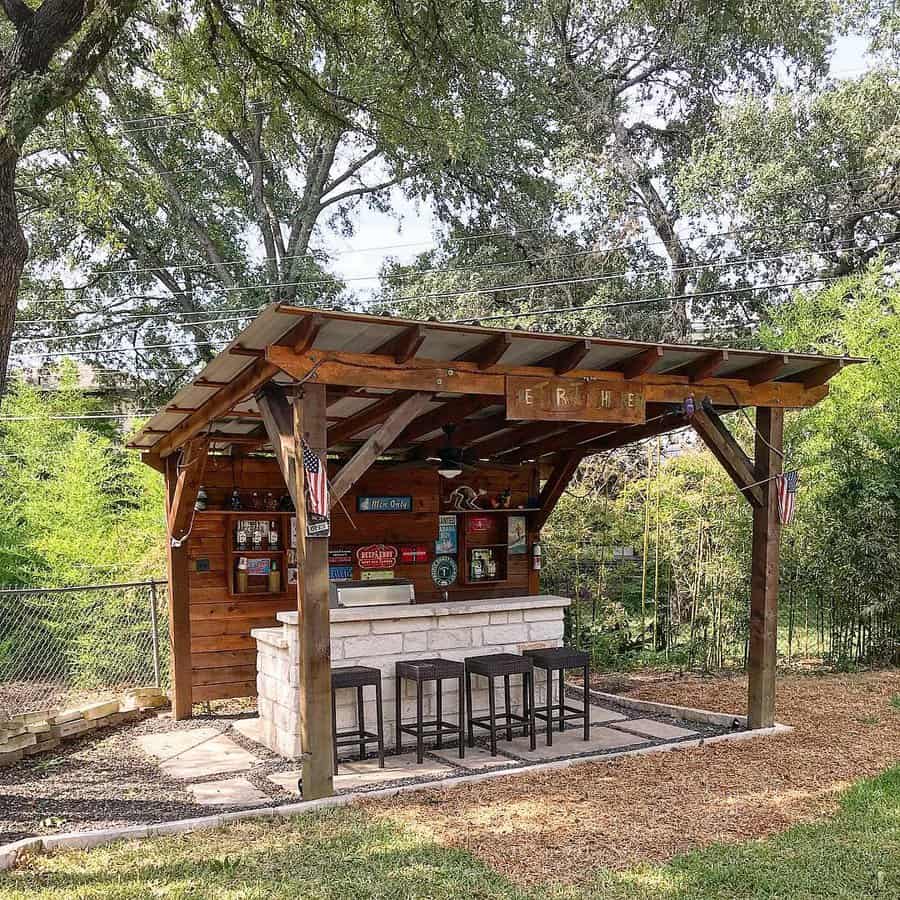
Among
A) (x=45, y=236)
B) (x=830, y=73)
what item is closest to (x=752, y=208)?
(x=830, y=73)

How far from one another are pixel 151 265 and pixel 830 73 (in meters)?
12.8

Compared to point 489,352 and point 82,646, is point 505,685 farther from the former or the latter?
point 82,646

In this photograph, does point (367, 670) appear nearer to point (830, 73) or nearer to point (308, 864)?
point (308, 864)

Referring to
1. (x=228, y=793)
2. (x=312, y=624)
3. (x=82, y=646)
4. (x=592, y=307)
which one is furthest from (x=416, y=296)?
(x=228, y=793)

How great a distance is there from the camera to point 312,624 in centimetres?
492

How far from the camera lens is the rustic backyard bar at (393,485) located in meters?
4.95

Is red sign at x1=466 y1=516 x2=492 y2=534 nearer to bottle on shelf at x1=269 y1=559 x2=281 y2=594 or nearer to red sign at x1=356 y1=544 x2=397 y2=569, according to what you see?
red sign at x1=356 y1=544 x2=397 y2=569

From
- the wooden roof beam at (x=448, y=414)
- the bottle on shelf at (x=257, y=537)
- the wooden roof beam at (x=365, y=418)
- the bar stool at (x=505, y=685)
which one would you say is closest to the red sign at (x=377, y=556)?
the bottle on shelf at (x=257, y=537)

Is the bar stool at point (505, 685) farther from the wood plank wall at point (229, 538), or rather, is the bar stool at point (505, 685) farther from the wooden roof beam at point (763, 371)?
the wooden roof beam at point (763, 371)

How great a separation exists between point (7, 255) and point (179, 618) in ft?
11.1

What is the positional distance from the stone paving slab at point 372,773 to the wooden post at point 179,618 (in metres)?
2.16

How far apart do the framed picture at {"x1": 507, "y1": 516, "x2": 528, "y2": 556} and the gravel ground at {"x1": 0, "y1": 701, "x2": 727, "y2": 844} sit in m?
2.89

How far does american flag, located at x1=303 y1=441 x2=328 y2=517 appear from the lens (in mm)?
4871

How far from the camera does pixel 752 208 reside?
554 inches
